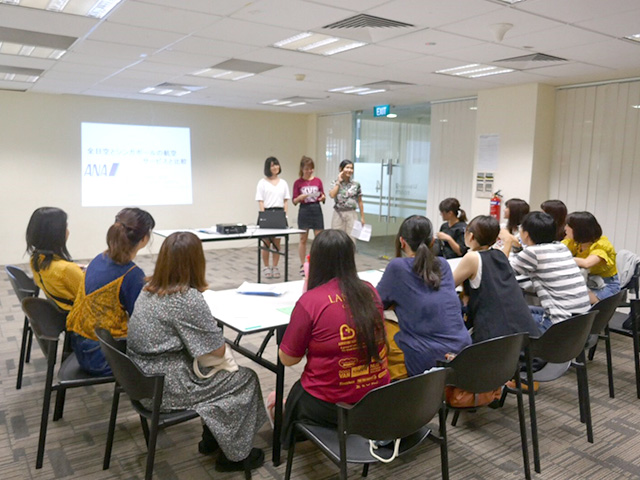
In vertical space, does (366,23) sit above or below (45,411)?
above

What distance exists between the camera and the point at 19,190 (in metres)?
7.12

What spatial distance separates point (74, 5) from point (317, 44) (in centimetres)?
178

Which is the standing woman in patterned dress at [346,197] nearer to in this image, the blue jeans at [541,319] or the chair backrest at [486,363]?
the blue jeans at [541,319]

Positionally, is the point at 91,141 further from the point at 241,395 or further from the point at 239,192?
the point at 241,395

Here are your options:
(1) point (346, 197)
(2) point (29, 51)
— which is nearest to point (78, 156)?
(2) point (29, 51)

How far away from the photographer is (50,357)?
234cm

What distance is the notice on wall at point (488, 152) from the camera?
6129 mm

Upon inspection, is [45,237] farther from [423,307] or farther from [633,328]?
[633,328]

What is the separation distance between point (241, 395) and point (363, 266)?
5.05m

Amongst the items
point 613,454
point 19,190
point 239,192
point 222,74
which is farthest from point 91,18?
point 239,192

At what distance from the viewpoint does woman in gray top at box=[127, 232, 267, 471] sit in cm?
199

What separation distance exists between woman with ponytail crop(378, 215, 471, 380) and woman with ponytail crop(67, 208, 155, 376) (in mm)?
1197

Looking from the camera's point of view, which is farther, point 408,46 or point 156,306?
point 408,46

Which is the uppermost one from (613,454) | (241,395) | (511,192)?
(511,192)
